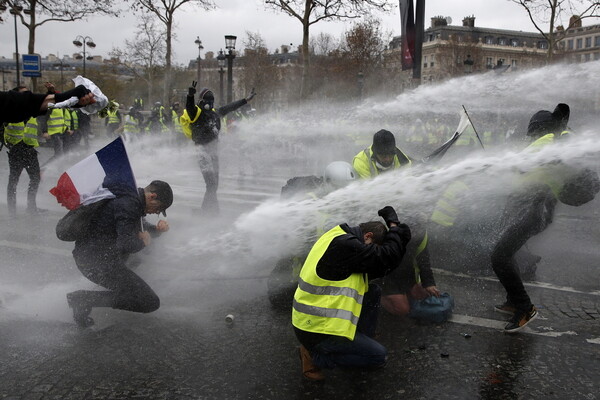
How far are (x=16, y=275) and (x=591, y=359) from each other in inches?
195

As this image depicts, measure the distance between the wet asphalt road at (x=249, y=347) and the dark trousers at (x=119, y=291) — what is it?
7.7 inches

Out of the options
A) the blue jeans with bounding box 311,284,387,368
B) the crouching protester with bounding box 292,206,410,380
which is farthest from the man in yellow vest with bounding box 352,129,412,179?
the blue jeans with bounding box 311,284,387,368

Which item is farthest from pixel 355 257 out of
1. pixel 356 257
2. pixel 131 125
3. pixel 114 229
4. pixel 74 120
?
pixel 131 125

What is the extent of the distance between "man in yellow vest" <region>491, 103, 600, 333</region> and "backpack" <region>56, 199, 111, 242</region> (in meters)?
3.14

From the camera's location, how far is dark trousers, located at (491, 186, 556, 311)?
451cm

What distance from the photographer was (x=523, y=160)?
16.1 feet

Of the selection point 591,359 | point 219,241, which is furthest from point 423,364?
point 219,241

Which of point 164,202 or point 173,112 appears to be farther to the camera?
point 173,112

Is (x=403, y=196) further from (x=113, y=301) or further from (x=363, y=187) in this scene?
A: (x=113, y=301)

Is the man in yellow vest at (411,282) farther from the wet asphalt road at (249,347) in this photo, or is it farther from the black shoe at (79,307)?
the black shoe at (79,307)

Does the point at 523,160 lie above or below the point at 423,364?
above

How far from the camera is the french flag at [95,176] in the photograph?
427cm

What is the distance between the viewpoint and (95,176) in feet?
14.1

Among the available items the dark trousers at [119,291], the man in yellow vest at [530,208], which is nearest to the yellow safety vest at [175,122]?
the dark trousers at [119,291]
